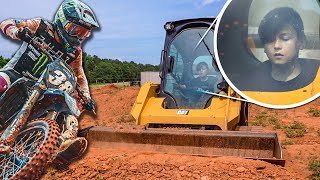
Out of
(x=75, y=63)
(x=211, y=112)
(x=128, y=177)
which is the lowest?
(x=128, y=177)

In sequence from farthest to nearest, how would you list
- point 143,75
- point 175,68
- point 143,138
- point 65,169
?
point 143,75
point 175,68
point 143,138
point 65,169

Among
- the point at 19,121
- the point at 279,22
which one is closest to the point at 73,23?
the point at 19,121

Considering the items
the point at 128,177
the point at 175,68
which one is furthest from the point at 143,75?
the point at 128,177

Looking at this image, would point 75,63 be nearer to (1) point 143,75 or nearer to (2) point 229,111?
(2) point 229,111

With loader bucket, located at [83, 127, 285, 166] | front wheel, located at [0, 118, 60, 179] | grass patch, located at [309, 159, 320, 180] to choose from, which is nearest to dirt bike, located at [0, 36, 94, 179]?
front wheel, located at [0, 118, 60, 179]

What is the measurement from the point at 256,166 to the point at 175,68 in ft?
8.53

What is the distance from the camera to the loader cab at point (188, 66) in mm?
6598

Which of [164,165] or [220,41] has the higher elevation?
[220,41]

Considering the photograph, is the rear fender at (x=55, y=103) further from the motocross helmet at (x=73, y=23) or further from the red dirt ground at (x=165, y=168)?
the red dirt ground at (x=165, y=168)

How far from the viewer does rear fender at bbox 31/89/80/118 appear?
5.19 meters

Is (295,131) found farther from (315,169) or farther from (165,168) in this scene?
(165,168)

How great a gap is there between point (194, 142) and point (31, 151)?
93.6 inches

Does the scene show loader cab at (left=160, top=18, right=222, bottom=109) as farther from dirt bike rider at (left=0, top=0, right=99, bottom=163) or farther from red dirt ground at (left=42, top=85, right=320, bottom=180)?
dirt bike rider at (left=0, top=0, right=99, bottom=163)

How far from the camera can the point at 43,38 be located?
5.12 m
